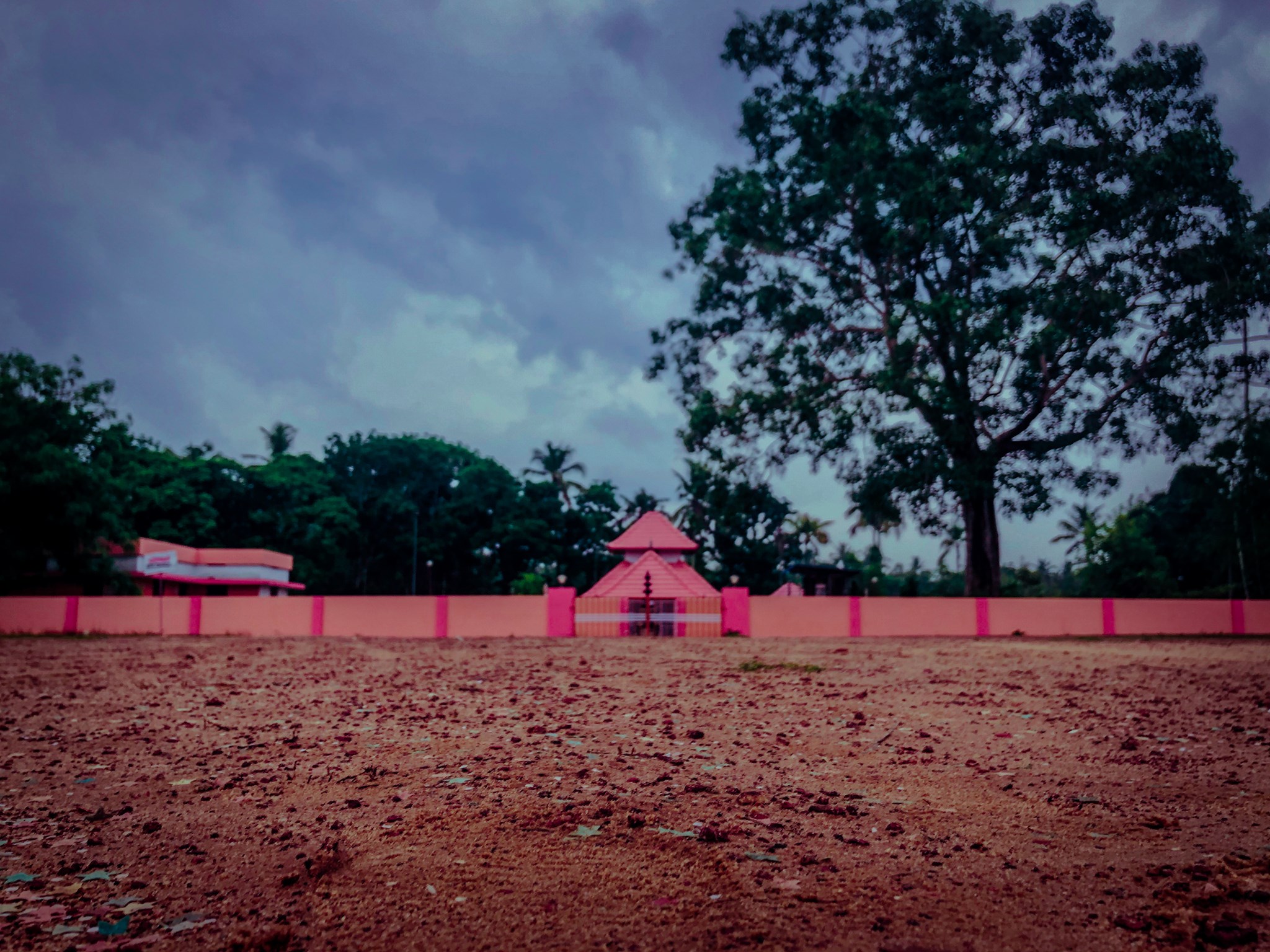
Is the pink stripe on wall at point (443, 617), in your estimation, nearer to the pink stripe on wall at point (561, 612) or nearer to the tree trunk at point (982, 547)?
the pink stripe on wall at point (561, 612)

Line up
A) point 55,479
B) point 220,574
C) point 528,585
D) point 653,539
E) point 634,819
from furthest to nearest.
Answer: point 528,585 < point 220,574 < point 653,539 < point 55,479 < point 634,819

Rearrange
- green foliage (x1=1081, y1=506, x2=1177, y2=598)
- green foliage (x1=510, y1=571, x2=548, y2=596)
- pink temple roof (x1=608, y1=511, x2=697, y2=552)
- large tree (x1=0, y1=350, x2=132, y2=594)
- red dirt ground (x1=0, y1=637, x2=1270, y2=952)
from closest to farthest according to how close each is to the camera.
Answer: red dirt ground (x1=0, y1=637, x2=1270, y2=952)
large tree (x1=0, y1=350, x2=132, y2=594)
pink temple roof (x1=608, y1=511, x2=697, y2=552)
green foliage (x1=1081, y1=506, x2=1177, y2=598)
green foliage (x1=510, y1=571, x2=548, y2=596)

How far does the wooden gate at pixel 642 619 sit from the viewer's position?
25812 mm

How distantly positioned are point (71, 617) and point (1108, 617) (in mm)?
28601

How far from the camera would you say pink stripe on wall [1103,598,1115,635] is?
26.4 m

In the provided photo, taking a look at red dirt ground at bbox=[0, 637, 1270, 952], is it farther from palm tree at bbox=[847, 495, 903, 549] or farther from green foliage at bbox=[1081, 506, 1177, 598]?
green foliage at bbox=[1081, 506, 1177, 598]

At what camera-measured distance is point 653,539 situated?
32.6 meters

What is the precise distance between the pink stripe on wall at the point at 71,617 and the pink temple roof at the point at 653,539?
1608 cm

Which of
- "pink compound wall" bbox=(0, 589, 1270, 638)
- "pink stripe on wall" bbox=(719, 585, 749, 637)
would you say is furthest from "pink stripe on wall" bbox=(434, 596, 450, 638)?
"pink stripe on wall" bbox=(719, 585, 749, 637)

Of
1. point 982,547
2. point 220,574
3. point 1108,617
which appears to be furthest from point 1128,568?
point 220,574

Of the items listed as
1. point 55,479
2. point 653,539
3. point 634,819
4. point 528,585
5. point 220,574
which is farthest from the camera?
point 528,585

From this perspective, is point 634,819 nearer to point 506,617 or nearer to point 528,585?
point 506,617

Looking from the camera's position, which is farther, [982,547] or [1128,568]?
[1128,568]

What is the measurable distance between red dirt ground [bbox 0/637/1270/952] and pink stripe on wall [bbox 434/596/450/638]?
576 inches
